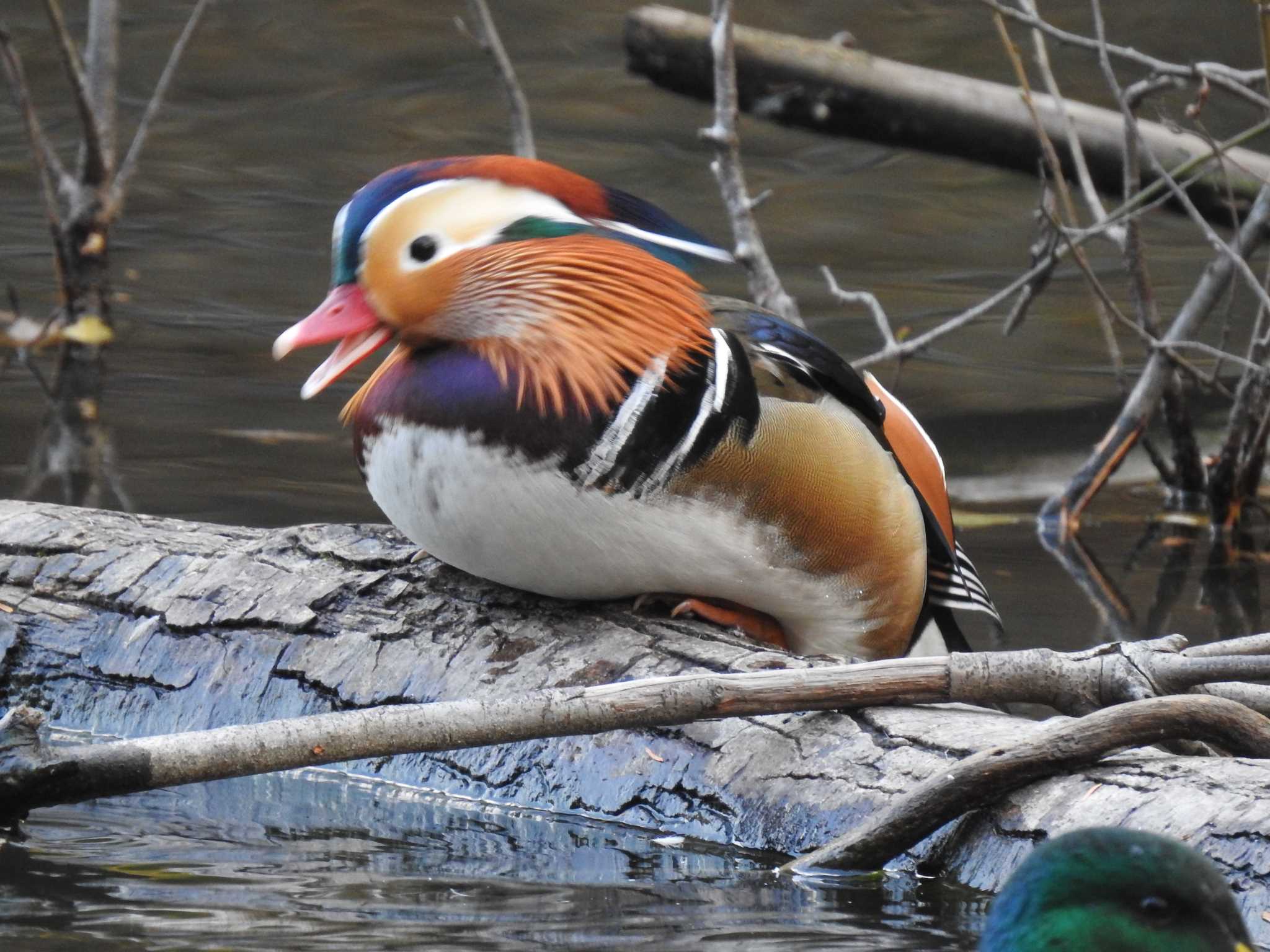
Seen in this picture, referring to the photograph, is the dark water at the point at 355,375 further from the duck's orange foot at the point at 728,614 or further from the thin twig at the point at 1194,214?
the thin twig at the point at 1194,214

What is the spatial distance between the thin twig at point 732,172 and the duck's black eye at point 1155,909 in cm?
317

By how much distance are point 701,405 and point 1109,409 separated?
4.00m

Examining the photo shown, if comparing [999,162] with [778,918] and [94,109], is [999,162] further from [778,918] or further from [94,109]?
[778,918]

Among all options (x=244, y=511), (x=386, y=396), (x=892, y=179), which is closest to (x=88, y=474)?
(x=244, y=511)

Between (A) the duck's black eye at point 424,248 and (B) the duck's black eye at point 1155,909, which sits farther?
(A) the duck's black eye at point 424,248

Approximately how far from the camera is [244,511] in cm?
489

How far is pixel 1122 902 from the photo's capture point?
5.60 feet

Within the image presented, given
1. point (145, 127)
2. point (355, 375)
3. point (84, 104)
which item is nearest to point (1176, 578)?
point (355, 375)

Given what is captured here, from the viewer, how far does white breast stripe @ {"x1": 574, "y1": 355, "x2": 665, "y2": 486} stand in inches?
105

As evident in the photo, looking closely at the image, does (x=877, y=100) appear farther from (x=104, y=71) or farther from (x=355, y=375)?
(x=104, y=71)

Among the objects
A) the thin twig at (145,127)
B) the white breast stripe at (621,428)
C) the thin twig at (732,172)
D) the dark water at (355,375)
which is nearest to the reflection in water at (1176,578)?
the dark water at (355,375)

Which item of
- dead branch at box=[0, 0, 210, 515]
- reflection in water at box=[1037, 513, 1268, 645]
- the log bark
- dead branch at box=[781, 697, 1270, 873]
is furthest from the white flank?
the log bark

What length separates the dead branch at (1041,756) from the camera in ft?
7.47

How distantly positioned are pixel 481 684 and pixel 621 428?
18.5 inches
